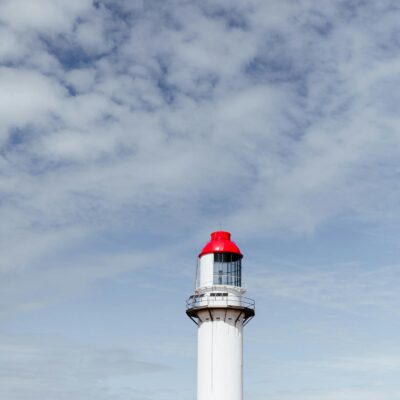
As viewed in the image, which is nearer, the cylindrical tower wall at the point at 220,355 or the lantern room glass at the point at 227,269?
the cylindrical tower wall at the point at 220,355

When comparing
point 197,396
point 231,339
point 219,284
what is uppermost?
point 219,284

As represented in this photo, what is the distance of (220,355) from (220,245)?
863 cm

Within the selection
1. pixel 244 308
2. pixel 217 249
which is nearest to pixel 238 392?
pixel 244 308

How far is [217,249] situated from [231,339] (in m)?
7.14

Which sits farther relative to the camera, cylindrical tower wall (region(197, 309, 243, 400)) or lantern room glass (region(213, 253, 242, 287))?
lantern room glass (region(213, 253, 242, 287))

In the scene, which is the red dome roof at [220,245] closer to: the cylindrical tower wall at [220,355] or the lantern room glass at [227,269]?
the lantern room glass at [227,269]

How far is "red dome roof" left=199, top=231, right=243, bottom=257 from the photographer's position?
2048 inches

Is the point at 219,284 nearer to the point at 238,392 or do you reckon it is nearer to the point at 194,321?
the point at 194,321

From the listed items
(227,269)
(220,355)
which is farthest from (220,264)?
(220,355)

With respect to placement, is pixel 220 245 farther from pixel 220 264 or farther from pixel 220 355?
pixel 220 355

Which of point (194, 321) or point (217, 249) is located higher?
point (217, 249)

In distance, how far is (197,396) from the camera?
1955 inches

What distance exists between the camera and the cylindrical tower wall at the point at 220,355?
49062 mm

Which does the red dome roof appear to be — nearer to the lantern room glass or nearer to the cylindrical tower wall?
the lantern room glass
